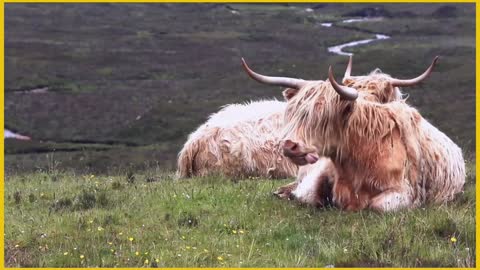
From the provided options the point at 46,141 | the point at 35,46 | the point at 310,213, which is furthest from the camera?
the point at 35,46

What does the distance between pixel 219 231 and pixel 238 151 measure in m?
4.61

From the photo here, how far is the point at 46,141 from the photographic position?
3712 centimetres

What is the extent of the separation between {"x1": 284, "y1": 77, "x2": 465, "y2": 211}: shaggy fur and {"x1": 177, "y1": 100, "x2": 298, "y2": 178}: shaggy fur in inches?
133

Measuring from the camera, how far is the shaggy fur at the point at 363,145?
773cm

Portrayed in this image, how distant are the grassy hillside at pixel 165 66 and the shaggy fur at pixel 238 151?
3242mm

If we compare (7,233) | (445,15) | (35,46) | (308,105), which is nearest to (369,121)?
(308,105)

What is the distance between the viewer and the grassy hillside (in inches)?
1444

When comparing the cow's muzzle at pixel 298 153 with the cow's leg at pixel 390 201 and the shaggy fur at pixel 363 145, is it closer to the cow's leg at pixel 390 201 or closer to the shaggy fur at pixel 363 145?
the shaggy fur at pixel 363 145

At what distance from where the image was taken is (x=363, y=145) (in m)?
7.91

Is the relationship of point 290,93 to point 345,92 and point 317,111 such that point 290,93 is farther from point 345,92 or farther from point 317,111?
point 345,92

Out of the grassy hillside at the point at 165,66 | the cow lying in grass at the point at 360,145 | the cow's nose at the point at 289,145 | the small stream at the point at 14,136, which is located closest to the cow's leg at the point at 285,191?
the cow lying in grass at the point at 360,145

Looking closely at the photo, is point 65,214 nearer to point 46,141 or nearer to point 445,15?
point 46,141

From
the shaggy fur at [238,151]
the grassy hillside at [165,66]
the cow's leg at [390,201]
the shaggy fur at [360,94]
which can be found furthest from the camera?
the grassy hillside at [165,66]

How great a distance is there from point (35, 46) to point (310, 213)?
215ft
